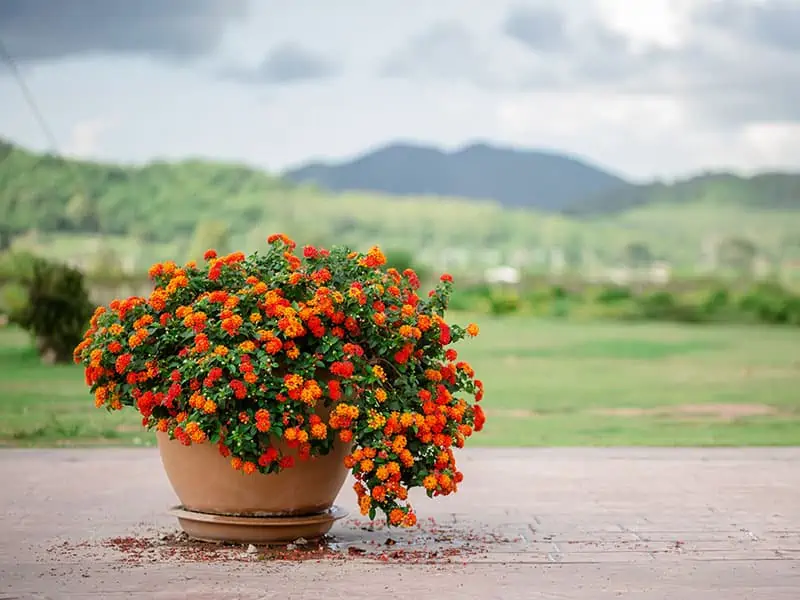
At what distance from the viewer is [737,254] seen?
46344mm

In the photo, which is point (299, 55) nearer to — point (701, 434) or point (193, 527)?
point (701, 434)

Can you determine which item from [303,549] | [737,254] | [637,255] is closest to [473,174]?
[637,255]

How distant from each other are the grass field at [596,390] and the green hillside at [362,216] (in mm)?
16202

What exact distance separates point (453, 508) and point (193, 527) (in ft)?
6.45

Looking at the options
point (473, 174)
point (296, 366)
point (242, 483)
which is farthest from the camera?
point (473, 174)

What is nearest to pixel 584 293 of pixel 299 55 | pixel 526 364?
pixel 526 364

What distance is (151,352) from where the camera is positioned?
643cm

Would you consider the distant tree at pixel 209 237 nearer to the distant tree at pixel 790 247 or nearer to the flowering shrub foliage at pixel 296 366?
the distant tree at pixel 790 247

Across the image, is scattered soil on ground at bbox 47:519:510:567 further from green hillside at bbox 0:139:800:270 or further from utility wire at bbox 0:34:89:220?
utility wire at bbox 0:34:89:220

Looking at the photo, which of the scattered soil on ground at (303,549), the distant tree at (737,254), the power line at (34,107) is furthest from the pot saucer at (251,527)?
the power line at (34,107)

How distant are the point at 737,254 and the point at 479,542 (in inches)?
1628

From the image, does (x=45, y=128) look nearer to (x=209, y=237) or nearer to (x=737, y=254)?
(x=209, y=237)

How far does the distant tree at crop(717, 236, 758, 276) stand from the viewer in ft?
144

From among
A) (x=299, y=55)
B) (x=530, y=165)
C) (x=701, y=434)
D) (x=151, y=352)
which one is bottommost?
(x=701, y=434)
